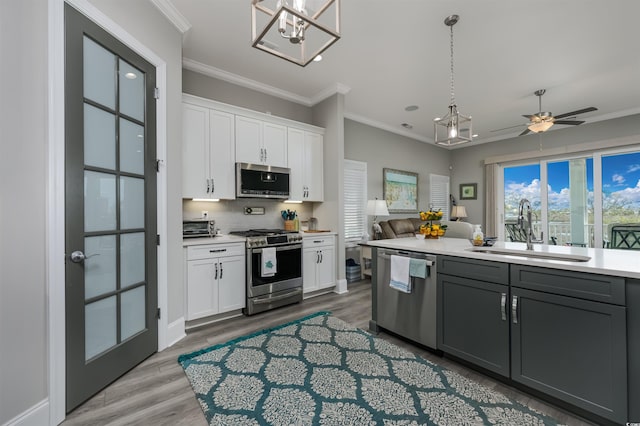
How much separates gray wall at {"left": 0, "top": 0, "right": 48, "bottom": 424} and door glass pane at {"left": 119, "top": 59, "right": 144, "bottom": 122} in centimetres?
55

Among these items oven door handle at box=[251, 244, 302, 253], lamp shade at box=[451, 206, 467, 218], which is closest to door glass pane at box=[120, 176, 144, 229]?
oven door handle at box=[251, 244, 302, 253]

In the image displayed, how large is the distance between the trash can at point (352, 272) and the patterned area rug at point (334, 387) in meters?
2.25

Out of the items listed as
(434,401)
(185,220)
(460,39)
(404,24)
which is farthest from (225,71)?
(434,401)

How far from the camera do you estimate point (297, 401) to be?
5.70 feet

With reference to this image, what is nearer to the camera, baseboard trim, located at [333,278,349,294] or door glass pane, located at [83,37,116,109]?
door glass pane, located at [83,37,116,109]

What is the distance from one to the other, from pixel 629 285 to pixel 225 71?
14.4 ft

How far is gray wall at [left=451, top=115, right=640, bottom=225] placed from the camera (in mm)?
5176

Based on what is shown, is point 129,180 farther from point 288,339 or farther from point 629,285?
point 629,285

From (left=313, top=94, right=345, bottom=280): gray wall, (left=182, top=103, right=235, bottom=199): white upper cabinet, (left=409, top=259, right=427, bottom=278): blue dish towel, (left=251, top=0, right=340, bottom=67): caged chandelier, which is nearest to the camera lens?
(left=251, top=0, right=340, bottom=67): caged chandelier

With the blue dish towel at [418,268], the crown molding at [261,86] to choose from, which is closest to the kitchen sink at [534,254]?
the blue dish towel at [418,268]

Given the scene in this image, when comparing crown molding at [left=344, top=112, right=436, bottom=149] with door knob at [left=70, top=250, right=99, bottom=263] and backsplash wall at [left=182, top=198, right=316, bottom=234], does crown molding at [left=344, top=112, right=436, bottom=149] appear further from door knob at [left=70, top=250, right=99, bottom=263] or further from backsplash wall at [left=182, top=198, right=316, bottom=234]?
door knob at [left=70, top=250, right=99, bottom=263]

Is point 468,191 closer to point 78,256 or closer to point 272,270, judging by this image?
point 272,270

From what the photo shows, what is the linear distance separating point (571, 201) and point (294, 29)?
7193 mm

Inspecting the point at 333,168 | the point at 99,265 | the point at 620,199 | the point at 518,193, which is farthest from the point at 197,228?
the point at 620,199
